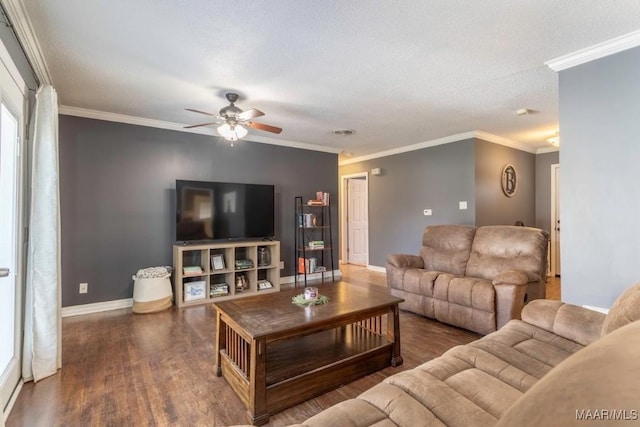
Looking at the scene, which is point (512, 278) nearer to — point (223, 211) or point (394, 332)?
point (394, 332)

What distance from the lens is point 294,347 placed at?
7.48 ft

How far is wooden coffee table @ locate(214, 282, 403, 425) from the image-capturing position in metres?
1.79

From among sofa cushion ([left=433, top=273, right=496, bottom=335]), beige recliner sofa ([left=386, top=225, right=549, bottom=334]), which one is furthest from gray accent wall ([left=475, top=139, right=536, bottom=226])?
sofa cushion ([left=433, top=273, right=496, bottom=335])

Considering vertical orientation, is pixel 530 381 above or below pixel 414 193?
below

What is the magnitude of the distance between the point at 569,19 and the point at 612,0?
0.21 meters

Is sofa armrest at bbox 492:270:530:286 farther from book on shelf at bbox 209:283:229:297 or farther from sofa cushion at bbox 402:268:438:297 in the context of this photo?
book on shelf at bbox 209:283:229:297

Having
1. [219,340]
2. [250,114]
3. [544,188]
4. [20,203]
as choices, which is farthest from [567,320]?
[544,188]

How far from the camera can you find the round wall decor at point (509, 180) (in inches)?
204

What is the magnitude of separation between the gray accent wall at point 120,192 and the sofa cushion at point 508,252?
3423mm

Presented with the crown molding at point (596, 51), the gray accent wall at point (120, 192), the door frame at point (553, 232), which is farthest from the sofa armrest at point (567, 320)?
the door frame at point (553, 232)

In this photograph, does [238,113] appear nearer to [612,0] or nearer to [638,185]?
[612,0]

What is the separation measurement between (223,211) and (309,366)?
9.35ft

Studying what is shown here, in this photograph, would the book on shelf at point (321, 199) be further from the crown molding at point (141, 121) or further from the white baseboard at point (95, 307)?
the white baseboard at point (95, 307)

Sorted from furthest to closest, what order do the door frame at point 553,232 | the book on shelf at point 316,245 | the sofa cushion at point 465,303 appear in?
1. the door frame at point 553,232
2. the book on shelf at point 316,245
3. the sofa cushion at point 465,303
